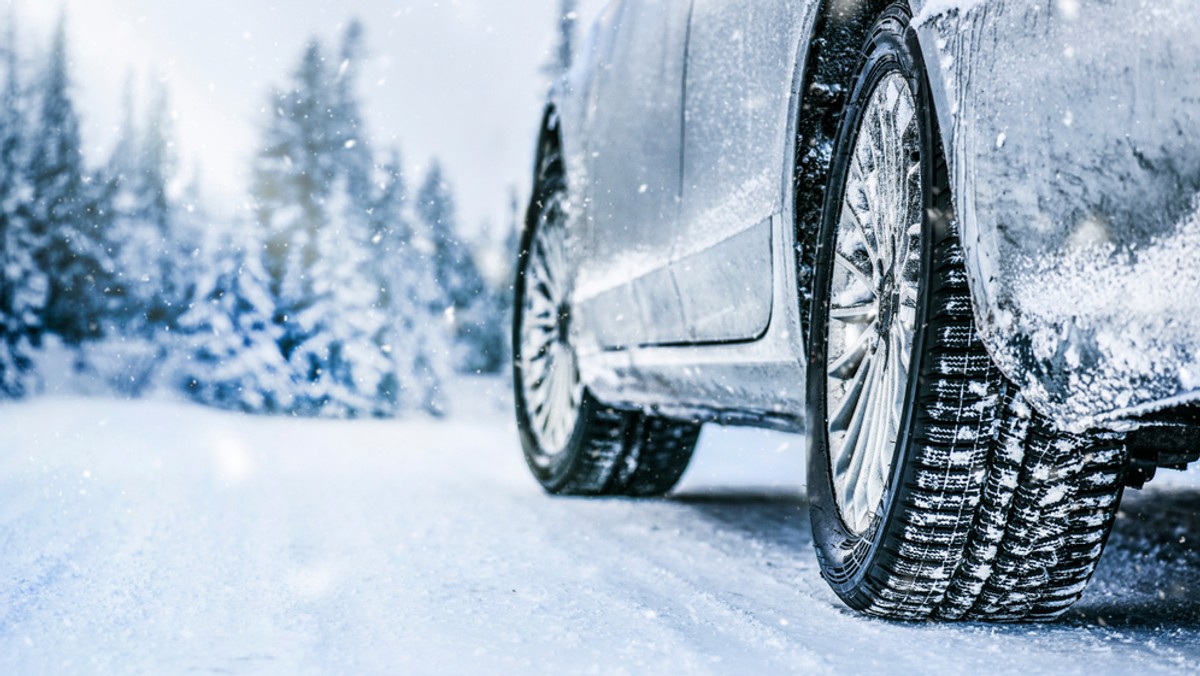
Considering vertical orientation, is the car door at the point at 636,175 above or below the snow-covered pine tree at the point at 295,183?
below

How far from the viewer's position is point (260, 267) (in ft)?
54.6

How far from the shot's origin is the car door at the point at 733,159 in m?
2.22

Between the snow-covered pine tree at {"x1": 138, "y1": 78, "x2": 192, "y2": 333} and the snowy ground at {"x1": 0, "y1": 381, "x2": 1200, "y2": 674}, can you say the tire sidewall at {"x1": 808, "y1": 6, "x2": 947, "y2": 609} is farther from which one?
the snow-covered pine tree at {"x1": 138, "y1": 78, "x2": 192, "y2": 333}

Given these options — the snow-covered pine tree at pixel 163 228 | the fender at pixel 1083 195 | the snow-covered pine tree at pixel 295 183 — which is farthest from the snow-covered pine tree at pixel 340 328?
the fender at pixel 1083 195

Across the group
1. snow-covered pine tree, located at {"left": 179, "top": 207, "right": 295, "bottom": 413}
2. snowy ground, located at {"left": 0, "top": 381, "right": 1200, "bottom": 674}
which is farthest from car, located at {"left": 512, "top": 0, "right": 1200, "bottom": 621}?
snow-covered pine tree, located at {"left": 179, "top": 207, "right": 295, "bottom": 413}

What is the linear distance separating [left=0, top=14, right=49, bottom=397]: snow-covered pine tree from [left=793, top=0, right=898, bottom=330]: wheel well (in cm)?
2340

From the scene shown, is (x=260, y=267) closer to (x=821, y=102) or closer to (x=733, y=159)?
(x=733, y=159)

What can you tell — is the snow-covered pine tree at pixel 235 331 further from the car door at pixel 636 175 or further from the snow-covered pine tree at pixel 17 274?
the car door at pixel 636 175

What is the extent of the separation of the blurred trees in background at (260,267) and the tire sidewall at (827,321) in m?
15.2

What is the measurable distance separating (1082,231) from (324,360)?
679 inches

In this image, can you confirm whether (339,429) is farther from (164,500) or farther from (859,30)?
(859,30)

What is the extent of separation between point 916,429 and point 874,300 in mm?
399

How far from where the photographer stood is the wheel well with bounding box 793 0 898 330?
6.88ft

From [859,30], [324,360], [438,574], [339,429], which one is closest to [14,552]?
[438,574]
